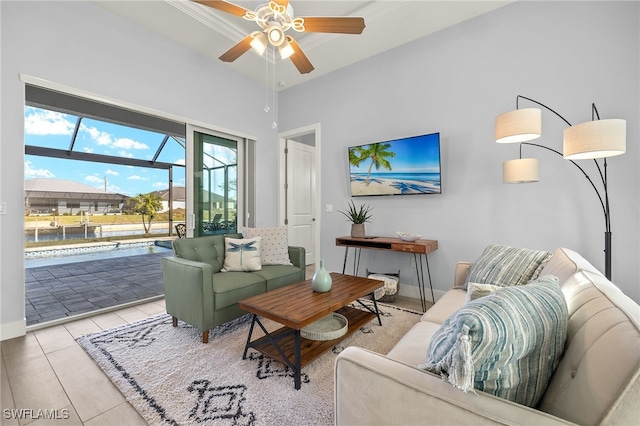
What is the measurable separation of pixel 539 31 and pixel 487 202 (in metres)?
1.69

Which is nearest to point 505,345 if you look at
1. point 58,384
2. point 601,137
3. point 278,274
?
point 601,137

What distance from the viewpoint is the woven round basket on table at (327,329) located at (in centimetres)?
190

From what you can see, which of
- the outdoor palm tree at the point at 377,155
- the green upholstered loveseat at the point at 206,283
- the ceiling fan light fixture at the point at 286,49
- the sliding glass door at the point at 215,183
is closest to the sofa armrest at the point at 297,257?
the green upholstered loveseat at the point at 206,283

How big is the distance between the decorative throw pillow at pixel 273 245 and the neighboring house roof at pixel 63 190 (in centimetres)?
504

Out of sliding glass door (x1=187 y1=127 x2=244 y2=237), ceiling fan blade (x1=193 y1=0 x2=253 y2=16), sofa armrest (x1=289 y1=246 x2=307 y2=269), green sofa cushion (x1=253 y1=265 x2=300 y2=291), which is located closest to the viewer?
ceiling fan blade (x1=193 y1=0 x2=253 y2=16)

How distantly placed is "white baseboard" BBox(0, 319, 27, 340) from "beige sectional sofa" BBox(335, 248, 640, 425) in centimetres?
303

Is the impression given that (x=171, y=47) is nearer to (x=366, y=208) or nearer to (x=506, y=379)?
(x=366, y=208)

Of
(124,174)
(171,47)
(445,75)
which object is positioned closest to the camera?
(445,75)

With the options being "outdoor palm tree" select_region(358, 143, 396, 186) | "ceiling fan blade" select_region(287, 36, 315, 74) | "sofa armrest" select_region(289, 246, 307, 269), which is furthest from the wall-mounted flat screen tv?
"ceiling fan blade" select_region(287, 36, 315, 74)

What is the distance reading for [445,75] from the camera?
3.20m

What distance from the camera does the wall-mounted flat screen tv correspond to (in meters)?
3.22

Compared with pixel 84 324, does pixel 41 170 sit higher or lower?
higher

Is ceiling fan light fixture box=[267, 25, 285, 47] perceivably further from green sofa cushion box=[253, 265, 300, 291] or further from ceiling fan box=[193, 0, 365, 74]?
green sofa cushion box=[253, 265, 300, 291]

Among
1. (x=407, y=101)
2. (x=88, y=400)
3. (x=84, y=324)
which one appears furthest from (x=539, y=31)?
(x=84, y=324)
